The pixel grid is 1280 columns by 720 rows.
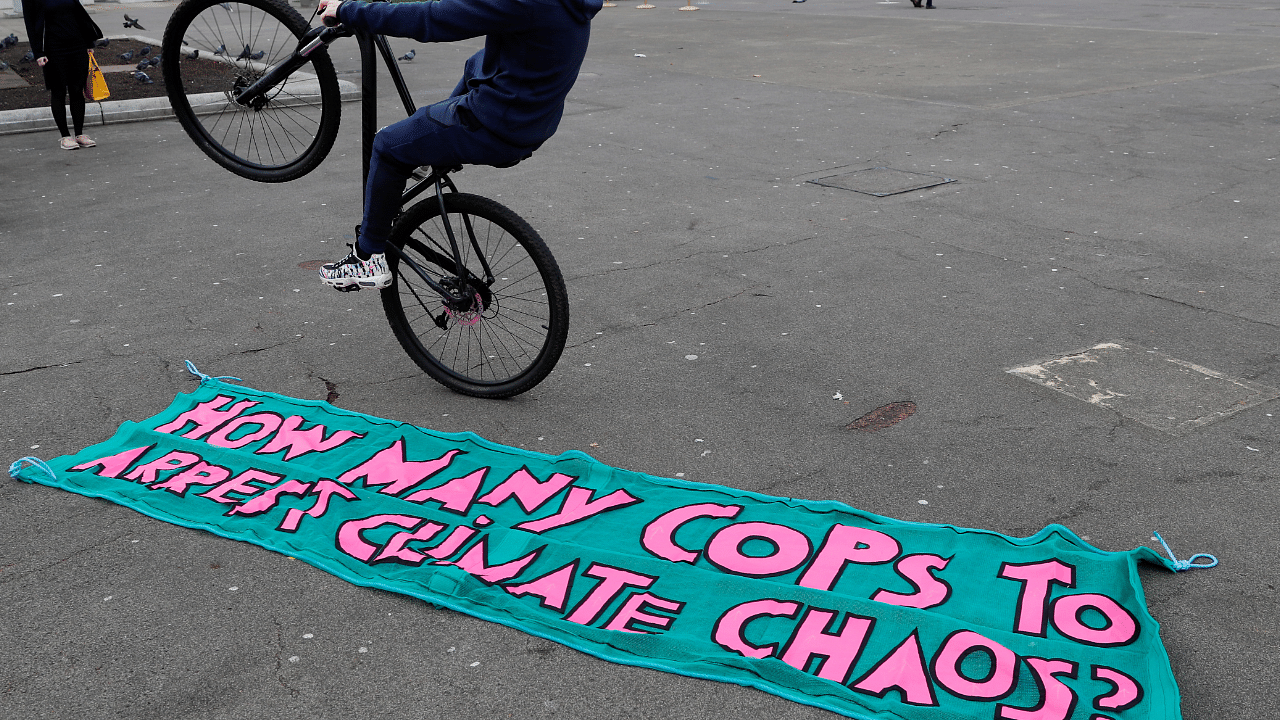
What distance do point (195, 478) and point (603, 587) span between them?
172cm

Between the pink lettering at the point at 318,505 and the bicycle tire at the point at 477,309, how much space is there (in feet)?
3.33

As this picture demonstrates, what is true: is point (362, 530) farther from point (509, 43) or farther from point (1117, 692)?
point (1117, 692)

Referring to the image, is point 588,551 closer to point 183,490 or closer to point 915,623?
point 915,623

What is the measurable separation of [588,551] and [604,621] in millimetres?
377

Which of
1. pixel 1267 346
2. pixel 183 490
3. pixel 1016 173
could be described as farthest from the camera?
pixel 1016 173

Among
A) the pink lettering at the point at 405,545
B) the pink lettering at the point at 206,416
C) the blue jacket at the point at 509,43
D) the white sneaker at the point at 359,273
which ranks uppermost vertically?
the blue jacket at the point at 509,43

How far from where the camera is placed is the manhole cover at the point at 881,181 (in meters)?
8.30

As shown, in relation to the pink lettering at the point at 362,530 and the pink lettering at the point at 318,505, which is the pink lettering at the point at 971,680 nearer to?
the pink lettering at the point at 362,530

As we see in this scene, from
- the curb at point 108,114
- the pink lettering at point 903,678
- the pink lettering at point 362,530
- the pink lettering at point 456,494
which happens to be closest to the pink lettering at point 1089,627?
the pink lettering at point 903,678

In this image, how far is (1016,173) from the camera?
876 centimetres

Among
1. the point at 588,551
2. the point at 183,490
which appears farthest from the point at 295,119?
the point at 588,551

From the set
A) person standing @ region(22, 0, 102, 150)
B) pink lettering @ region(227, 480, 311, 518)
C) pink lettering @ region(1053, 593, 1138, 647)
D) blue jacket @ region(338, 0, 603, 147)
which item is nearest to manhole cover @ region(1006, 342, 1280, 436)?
pink lettering @ region(1053, 593, 1138, 647)

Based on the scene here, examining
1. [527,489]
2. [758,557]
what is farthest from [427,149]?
[758,557]

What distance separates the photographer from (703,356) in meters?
5.12
